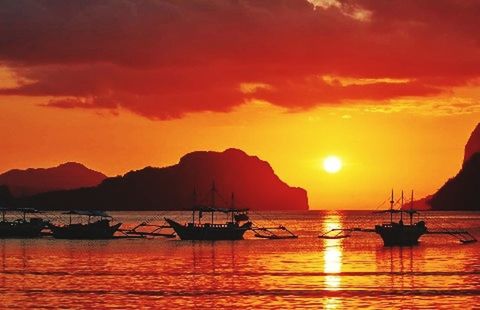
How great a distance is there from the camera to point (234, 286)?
80.9 meters

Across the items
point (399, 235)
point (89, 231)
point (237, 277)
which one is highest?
point (89, 231)

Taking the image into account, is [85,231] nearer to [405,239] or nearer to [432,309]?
[405,239]

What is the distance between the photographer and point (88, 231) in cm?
17462

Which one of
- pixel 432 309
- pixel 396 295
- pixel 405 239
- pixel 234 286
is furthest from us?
pixel 405 239

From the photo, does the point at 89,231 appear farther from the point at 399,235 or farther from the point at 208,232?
the point at 399,235

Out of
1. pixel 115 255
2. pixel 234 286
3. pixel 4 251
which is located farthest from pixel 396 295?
pixel 4 251

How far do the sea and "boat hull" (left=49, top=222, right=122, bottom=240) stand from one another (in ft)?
71.5

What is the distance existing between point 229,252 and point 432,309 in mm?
73726

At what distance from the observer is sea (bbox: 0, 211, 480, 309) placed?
67.7 meters

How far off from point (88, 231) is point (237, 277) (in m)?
88.3

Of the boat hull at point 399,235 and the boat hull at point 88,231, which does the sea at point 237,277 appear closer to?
the boat hull at point 399,235

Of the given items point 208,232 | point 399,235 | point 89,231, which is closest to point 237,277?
point 399,235

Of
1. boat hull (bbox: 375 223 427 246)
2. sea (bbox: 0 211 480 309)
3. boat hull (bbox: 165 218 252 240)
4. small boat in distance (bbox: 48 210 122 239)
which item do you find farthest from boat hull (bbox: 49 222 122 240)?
boat hull (bbox: 375 223 427 246)

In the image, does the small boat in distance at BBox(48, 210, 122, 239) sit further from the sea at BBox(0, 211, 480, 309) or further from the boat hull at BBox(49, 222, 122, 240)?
the sea at BBox(0, 211, 480, 309)
